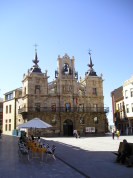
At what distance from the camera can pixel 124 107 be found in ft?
164

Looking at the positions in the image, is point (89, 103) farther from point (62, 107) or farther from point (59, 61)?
point (59, 61)

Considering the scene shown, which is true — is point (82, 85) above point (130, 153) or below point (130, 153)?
above

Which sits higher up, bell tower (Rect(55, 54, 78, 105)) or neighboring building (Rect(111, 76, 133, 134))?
bell tower (Rect(55, 54, 78, 105))

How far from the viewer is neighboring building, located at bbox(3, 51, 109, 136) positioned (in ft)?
153

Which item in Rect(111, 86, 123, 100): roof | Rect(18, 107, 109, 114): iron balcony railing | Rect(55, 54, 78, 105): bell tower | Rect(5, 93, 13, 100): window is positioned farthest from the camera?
Rect(5, 93, 13, 100): window

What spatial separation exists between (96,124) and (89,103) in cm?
499

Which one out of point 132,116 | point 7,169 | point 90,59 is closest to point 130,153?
point 7,169

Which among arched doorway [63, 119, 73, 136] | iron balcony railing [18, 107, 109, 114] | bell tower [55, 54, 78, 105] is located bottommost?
arched doorway [63, 119, 73, 136]

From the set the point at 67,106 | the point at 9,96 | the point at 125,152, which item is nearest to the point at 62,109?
the point at 67,106

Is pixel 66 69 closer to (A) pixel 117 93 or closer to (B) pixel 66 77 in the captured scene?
(B) pixel 66 77

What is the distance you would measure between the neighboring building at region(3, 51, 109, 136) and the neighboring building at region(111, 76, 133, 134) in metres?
4.41

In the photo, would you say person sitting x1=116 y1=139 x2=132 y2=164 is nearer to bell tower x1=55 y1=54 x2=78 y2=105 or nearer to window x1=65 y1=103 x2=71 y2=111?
window x1=65 y1=103 x2=71 y2=111

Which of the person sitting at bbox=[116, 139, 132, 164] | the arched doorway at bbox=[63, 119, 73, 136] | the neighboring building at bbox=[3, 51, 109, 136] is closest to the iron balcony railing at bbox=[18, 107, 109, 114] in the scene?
the neighboring building at bbox=[3, 51, 109, 136]

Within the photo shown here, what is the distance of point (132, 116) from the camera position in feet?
149
